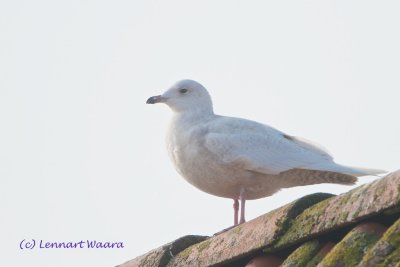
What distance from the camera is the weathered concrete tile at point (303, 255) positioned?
14.5 feet

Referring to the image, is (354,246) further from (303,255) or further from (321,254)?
(303,255)

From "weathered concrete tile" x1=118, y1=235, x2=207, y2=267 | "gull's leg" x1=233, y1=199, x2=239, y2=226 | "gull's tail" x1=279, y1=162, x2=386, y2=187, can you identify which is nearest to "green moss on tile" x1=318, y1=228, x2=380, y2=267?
"weathered concrete tile" x1=118, y1=235, x2=207, y2=267

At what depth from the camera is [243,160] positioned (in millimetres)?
8078

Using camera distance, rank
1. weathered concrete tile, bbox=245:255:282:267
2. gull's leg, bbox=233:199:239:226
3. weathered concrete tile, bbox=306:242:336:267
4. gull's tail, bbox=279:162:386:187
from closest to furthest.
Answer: weathered concrete tile, bbox=306:242:336:267
weathered concrete tile, bbox=245:255:282:267
gull's tail, bbox=279:162:386:187
gull's leg, bbox=233:199:239:226

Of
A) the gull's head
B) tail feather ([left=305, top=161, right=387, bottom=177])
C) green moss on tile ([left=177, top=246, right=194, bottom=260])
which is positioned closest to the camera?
green moss on tile ([left=177, top=246, right=194, bottom=260])

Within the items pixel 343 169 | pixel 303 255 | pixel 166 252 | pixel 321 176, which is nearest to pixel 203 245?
pixel 166 252

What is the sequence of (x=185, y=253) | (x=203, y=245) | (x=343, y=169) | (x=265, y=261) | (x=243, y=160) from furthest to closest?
(x=243, y=160) < (x=343, y=169) < (x=185, y=253) < (x=203, y=245) < (x=265, y=261)

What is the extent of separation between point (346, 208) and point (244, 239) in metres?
0.92

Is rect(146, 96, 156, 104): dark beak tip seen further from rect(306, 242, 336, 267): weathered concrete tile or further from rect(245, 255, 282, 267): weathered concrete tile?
rect(306, 242, 336, 267): weathered concrete tile

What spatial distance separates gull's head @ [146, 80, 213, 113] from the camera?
922 centimetres

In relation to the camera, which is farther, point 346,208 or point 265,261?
point 265,261

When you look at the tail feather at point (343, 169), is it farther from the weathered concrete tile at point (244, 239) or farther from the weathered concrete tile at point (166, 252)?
the weathered concrete tile at point (244, 239)

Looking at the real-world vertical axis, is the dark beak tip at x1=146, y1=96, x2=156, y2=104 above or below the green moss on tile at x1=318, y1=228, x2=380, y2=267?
above

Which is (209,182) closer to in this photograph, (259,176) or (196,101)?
(259,176)
